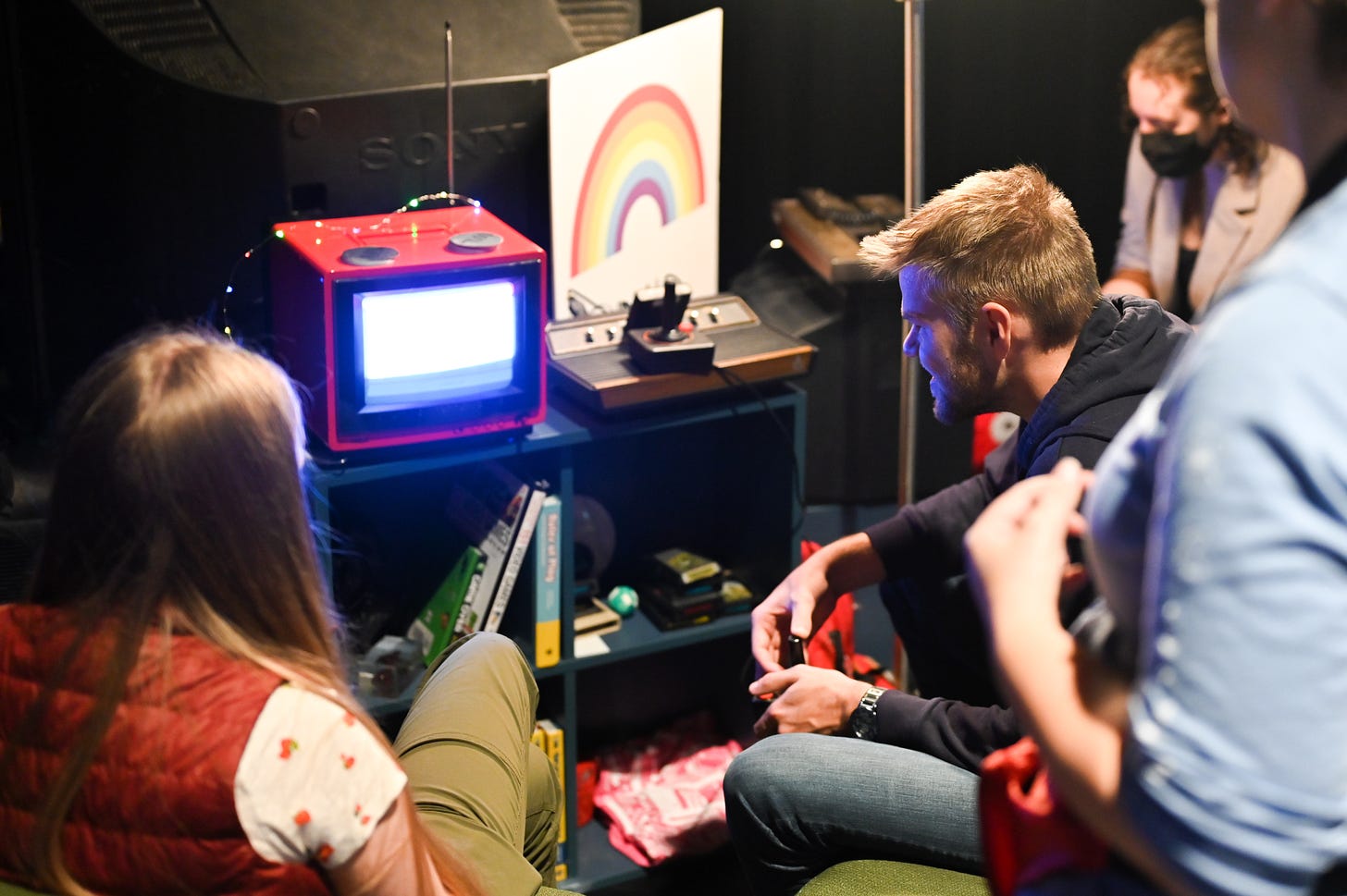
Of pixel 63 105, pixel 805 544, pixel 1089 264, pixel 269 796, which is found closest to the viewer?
pixel 269 796

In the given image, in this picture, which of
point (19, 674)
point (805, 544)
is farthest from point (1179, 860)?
point (805, 544)

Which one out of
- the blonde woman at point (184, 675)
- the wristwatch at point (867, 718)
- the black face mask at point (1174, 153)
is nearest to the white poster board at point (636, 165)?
the wristwatch at point (867, 718)

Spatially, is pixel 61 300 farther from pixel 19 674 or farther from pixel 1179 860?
pixel 1179 860

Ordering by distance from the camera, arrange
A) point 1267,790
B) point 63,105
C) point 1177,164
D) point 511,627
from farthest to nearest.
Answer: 1. point 1177,164
2. point 511,627
3. point 63,105
4. point 1267,790

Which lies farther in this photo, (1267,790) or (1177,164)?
(1177,164)

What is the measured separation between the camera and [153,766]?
1063mm

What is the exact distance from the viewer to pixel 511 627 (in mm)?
2303

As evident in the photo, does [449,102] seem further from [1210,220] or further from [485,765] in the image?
[1210,220]

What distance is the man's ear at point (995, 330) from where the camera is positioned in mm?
1757

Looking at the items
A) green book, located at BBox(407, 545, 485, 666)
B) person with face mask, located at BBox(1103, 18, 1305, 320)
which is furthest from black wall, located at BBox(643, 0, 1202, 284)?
green book, located at BBox(407, 545, 485, 666)

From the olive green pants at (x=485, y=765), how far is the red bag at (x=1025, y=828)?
0.65m

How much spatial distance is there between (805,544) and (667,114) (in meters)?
0.84

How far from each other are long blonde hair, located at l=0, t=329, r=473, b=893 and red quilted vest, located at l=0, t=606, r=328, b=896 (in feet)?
0.04

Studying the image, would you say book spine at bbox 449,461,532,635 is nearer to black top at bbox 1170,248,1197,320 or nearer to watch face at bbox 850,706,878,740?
watch face at bbox 850,706,878,740
